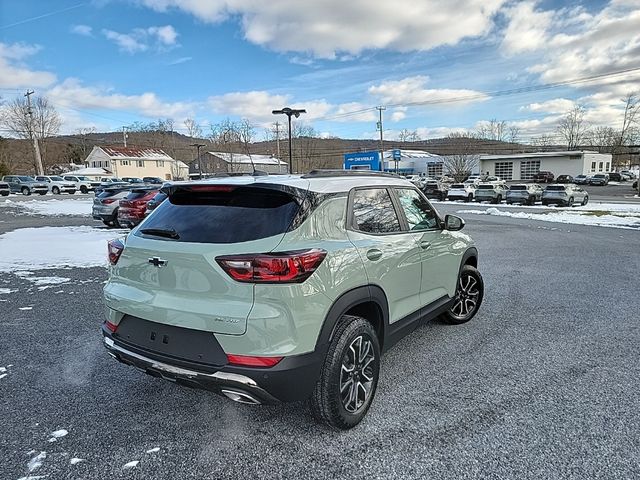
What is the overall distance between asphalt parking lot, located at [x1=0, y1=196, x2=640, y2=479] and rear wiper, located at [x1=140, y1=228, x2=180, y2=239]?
1.25 meters

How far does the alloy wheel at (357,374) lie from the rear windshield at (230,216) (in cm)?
96

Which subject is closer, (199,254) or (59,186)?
(199,254)

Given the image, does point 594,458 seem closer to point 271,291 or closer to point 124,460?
point 271,291

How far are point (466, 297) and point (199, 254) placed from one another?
3.38 meters

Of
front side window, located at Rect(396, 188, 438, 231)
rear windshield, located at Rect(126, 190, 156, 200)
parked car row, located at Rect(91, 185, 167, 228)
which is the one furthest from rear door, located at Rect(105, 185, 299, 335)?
rear windshield, located at Rect(126, 190, 156, 200)

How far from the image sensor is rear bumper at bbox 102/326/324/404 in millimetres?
2256

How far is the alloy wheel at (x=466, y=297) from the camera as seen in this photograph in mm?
4669

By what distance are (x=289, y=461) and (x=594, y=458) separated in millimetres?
1758

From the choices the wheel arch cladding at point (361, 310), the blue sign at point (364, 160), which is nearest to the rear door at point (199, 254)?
the wheel arch cladding at point (361, 310)

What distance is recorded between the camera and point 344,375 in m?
2.68

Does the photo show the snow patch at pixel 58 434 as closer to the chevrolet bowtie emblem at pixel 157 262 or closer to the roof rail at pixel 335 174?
the chevrolet bowtie emblem at pixel 157 262

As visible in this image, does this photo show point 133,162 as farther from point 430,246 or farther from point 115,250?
point 430,246

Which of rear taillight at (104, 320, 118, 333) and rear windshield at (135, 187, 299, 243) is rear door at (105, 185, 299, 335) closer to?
rear windshield at (135, 187, 299, 243)

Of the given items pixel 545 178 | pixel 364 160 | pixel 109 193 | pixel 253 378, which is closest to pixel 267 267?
→ pixel 253 378
